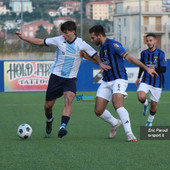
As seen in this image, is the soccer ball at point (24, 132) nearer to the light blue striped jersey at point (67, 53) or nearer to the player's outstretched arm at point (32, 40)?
the light blue striped jersey at point (67, 53)

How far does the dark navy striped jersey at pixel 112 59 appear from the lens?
812cm

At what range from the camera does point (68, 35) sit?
8344mm

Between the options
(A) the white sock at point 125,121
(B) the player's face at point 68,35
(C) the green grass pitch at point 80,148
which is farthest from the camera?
(B) the player's face at point 68,35

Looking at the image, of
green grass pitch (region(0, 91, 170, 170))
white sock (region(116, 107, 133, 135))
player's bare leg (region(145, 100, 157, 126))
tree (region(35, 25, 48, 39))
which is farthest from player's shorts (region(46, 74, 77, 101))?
tree (region(35, 25, 48, 39))

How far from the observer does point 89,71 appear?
21.1m

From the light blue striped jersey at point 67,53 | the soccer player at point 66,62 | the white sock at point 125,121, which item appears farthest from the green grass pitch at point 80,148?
the light blue striped jersey at point 67,53

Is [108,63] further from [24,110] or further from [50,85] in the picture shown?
[24,110]

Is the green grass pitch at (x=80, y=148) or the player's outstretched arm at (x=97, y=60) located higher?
the player's outstretched arm at (x=97, y=60)

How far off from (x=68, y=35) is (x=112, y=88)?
109cm

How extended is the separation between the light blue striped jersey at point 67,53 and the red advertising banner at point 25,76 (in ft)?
40.8

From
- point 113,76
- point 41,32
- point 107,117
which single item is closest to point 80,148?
point 107,117

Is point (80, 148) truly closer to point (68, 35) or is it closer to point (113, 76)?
point (113, 76)

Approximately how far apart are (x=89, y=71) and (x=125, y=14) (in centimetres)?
1027

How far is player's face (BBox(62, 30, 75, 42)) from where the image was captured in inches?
328
